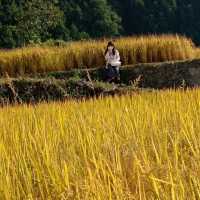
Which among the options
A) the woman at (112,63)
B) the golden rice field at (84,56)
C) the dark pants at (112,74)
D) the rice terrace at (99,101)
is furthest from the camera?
the golden rice field at (84,56)

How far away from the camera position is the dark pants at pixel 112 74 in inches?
636

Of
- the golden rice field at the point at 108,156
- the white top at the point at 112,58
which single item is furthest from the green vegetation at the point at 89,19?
the golden rice field at the point at 108,156

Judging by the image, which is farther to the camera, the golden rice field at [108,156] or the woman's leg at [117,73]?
the woman's leg at [117,73]

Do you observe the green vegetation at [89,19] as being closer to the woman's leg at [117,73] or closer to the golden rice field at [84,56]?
the golden rice field at [84,56]

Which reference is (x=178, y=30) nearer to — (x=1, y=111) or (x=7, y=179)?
(x=1, y=111)

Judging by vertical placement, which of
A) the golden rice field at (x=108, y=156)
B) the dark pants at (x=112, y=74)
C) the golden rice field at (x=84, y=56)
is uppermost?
the golden rice field at (x=108, y=156)

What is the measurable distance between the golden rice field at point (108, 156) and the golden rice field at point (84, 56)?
1140cm

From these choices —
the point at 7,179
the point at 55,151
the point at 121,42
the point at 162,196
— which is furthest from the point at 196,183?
the point at 121,42

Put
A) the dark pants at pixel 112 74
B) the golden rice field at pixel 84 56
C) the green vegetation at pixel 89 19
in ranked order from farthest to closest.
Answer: the green vegetation at pixel 89 19
the golden rice field at pixel 84 56
the dark pants at pixel 112 74

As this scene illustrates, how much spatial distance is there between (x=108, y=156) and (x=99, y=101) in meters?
3.78

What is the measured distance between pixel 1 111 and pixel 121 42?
419 inches

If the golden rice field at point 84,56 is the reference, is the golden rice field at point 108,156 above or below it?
above

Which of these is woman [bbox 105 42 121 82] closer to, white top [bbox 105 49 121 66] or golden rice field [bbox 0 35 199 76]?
white top [bbox 105 49 121 66]

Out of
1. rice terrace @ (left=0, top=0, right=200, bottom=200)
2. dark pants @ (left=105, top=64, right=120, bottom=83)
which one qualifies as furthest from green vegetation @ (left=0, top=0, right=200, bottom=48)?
dark pants @ (left=105, top=64, right=120, bottom=83)
